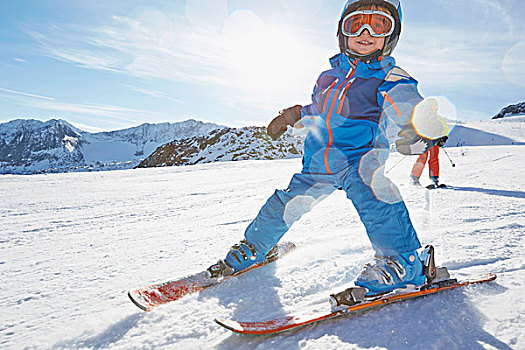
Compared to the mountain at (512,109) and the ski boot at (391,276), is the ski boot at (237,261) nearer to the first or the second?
the ski boot at (391,276)

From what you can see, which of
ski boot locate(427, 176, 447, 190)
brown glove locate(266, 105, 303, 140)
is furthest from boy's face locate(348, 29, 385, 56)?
ski boot locate(427, 176, 447, 190)

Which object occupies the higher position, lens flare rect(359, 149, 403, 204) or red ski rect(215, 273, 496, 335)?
lens flare rect(359, 149, 403, 204)

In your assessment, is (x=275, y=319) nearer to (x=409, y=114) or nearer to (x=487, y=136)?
(x=409, y=114)

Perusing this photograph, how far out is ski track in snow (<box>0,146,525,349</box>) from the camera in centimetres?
131

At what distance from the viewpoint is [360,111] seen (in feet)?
5.89

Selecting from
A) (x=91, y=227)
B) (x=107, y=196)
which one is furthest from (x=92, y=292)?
(x=107, y=196)

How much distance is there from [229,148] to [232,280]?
29.3 meters

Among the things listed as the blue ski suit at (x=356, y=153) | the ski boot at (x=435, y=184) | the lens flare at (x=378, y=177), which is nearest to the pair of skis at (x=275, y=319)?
the blue ski suit at (x=356, y=153)

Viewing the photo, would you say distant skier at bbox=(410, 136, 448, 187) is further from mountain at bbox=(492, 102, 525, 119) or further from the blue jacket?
mountain at bbox=(492, 102, 525, 119)

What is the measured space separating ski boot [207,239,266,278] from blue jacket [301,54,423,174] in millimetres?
665

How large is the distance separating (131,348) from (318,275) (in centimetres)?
110

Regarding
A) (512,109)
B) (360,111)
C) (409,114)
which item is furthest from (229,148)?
(512,109)

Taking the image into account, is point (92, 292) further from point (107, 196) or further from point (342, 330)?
point (107, 196)

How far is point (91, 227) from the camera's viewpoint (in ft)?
10.9
